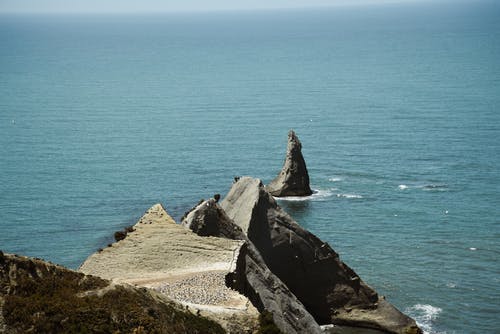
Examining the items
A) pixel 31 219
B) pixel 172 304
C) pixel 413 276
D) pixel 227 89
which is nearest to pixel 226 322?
pixel 172 304

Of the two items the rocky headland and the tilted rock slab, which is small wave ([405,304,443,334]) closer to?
the rocky headland

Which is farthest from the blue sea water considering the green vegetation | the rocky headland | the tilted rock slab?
the green vegetation

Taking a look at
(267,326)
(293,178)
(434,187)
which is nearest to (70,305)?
(267,326)

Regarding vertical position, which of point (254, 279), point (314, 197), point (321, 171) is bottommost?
point (314, 197)

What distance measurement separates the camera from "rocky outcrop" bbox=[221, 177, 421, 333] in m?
62.3

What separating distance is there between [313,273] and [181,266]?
1636cm

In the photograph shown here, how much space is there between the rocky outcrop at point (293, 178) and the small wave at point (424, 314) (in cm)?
3671

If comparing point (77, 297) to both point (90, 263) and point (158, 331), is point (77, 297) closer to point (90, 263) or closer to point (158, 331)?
point (158, 331)

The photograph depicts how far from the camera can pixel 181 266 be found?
48.7m

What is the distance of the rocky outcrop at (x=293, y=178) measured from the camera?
339ft

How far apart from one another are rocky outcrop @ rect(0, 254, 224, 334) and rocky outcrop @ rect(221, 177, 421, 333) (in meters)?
24.7

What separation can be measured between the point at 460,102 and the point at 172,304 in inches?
5264

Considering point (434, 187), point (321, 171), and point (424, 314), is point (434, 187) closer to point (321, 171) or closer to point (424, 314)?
point (321, 171)

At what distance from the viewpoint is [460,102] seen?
543ft
